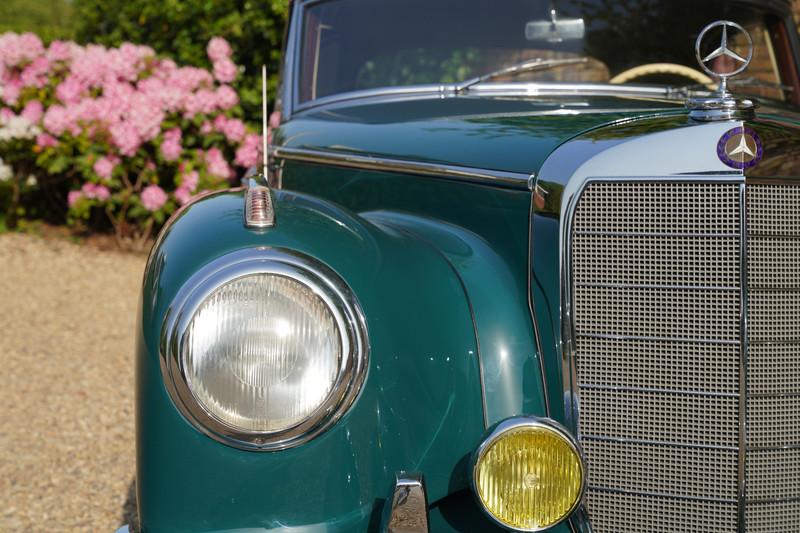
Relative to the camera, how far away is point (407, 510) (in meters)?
1.48

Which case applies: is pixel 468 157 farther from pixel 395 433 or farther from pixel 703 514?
pixel 703 514

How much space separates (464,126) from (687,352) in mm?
845

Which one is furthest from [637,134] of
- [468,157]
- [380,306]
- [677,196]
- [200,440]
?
[200,440]

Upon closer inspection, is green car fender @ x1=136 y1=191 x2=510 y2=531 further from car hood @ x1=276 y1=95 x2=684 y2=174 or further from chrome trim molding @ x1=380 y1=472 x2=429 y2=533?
car hood @ x1=276 y1=95 x2=684 y2=174

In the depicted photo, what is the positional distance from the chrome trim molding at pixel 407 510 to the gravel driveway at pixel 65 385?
1.94 m

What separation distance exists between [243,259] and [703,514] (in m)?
1.00

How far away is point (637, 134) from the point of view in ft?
5.68

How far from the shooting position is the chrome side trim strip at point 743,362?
162 centimetres

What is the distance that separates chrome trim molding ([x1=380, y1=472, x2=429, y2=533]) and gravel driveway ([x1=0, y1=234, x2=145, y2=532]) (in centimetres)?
194

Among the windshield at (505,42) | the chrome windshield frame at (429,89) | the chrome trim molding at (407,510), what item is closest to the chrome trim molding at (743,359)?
the chrome trim molding at (407,510)

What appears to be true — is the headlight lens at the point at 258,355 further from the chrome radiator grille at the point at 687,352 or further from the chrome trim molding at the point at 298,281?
the chrome radiator grille at the point at 687,352

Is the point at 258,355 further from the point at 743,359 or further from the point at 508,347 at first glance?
the point at 743,359

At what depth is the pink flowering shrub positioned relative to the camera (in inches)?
254

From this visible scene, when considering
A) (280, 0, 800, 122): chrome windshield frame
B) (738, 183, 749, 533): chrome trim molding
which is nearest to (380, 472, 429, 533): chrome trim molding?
(738, 183, 749, 533): chrome trim molding
